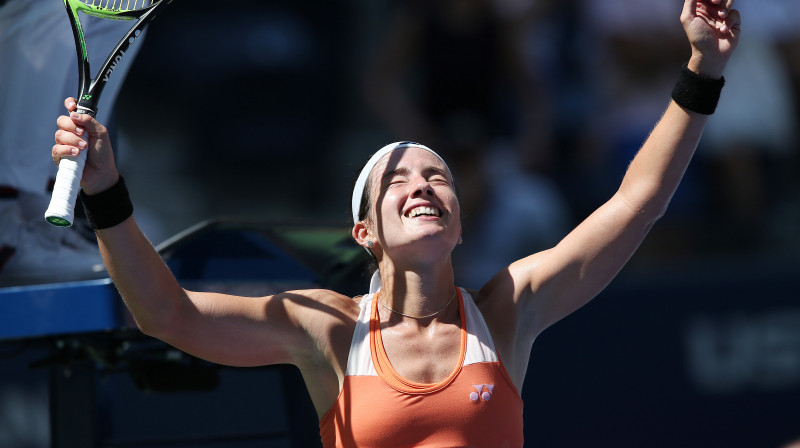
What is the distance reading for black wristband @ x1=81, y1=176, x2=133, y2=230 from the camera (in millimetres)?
1969

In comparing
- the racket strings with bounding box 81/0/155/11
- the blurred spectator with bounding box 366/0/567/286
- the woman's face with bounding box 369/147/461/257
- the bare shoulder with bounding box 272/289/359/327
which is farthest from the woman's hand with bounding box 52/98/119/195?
the blurred spectator with bounding box 366/0/567/286

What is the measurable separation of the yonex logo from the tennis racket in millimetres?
874

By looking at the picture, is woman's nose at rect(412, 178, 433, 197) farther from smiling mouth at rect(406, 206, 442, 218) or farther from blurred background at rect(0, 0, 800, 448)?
blurred background at rect(0, 0, 800, 448)

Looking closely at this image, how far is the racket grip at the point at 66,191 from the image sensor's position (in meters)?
1.80

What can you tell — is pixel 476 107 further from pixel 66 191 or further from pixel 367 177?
pixel 66 191

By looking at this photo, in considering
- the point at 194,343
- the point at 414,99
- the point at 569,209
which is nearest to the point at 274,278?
the point at 194,343

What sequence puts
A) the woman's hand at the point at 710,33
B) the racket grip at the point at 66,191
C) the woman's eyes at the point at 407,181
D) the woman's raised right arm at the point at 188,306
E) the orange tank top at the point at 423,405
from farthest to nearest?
the woman's eyes at the point at 407,181, the woman's hand at the point at 710,33, the orange tank top at the point at 423,405, the woman's raised right arm at the point at 188,306, the racket grip at the point at 66,191

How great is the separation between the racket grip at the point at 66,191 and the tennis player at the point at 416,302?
7 cm

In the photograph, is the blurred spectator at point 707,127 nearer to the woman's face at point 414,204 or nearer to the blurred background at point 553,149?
the blurred background at point 553,149

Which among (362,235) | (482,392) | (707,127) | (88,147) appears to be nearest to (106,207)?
(88,147)

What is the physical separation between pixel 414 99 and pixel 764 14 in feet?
6.97

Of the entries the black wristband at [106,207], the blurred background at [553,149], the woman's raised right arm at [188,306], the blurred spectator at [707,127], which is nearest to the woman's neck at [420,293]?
the woman's raised right arm at [188,306]

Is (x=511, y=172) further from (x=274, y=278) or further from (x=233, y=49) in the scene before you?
(x=274, y=278)

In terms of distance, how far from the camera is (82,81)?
6.65 feet
